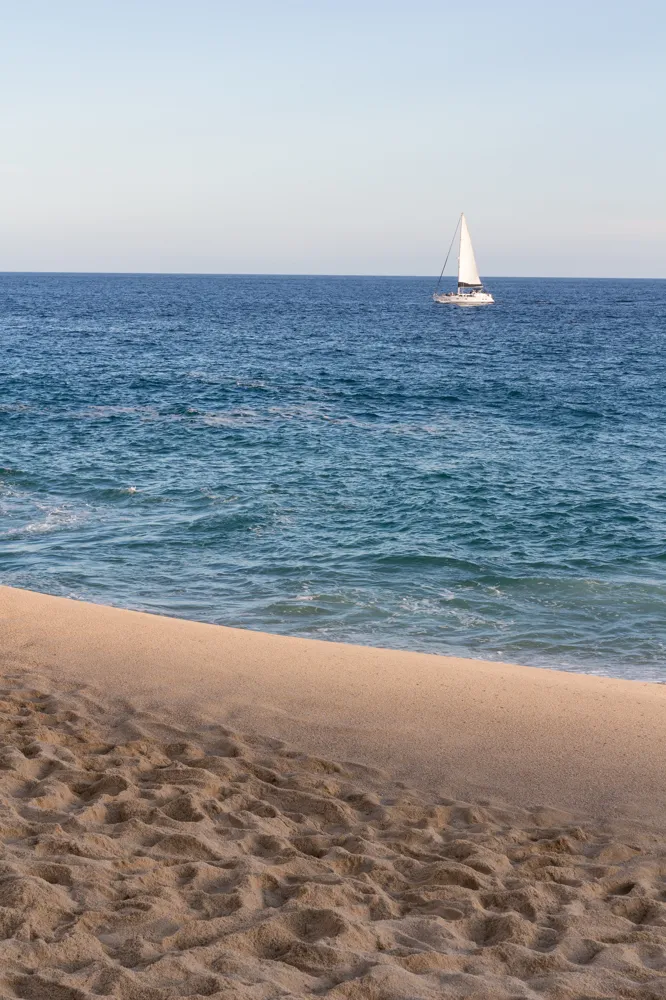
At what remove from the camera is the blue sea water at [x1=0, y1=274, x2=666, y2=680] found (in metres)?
11.6

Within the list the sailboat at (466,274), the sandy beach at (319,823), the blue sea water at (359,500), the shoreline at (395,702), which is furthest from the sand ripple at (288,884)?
the sailboat at (466,274)

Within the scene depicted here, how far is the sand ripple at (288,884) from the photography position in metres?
3.88

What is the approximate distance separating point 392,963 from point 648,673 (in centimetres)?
648

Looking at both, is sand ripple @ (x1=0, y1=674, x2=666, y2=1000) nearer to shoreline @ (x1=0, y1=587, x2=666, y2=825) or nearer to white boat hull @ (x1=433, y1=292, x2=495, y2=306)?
shoreline @ (x1=0, y1=587, x2=666, y2=825)

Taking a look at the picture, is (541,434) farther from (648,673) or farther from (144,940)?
(144,940)

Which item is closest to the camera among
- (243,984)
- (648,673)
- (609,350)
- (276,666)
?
(243,984)

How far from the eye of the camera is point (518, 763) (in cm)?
686

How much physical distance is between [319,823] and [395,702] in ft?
8.06

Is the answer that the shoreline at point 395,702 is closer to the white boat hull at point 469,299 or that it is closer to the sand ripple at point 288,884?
the sand ripple at point 288,884

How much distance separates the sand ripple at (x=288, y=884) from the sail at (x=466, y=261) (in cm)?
8994

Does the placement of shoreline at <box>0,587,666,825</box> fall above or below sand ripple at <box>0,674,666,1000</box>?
below

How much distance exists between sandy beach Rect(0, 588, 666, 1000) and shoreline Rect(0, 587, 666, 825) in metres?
0.03

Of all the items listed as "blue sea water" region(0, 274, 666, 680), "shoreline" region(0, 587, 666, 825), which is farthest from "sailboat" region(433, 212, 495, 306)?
"shoreline" region(0, 587, 666, 825)

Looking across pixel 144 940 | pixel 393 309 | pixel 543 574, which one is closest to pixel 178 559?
pixel 543 574
